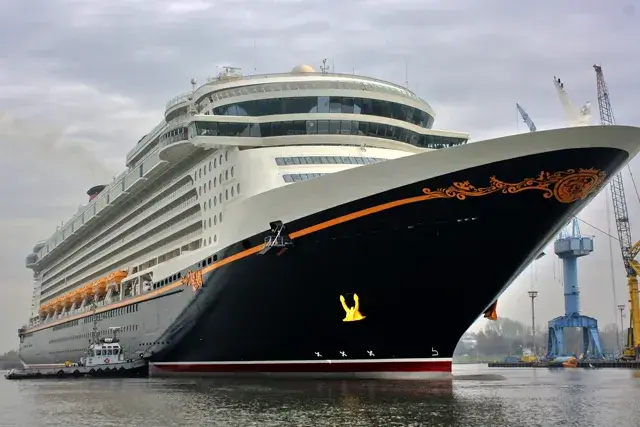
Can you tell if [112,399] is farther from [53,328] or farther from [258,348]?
[53,328]

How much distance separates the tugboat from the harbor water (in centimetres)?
1119

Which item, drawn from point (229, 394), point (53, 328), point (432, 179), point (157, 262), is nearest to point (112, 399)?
point (229, 394)

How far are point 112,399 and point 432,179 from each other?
1105cm

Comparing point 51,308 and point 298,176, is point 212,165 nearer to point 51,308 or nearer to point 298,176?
point 298,176

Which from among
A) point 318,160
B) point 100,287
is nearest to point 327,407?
point 318,160

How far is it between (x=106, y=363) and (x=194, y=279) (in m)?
13.8

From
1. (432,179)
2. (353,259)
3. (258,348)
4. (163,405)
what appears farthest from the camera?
(258,348)

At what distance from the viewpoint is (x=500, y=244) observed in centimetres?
2059

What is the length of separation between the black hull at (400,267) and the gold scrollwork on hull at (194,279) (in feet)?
4.73

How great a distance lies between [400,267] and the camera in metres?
20.9

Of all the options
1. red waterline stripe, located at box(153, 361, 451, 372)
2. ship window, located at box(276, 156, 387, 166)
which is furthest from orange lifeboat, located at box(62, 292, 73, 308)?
ship window, located at box(276, 156, 387, 166)

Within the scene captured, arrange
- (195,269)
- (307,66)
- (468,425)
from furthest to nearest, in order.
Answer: (307,66), (195,269), (468,425)

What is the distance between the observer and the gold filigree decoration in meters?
19.1

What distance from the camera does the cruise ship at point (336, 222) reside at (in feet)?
64.1
